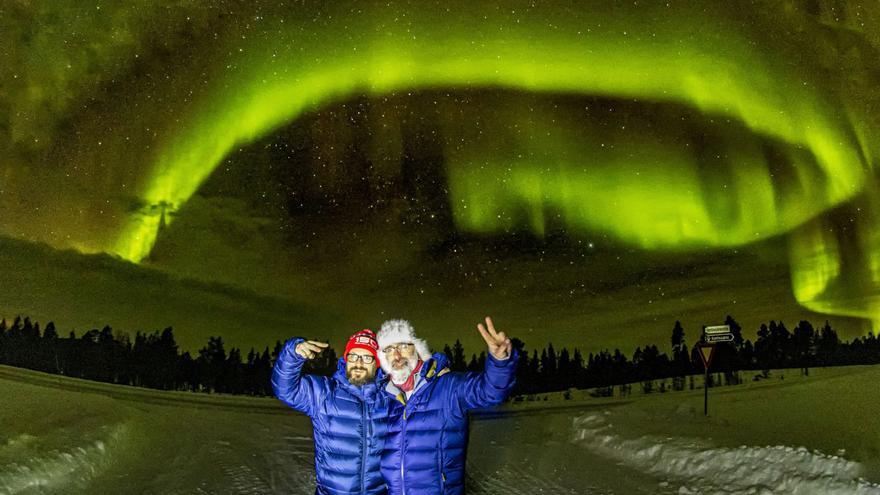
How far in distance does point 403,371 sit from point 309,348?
62 centimetres

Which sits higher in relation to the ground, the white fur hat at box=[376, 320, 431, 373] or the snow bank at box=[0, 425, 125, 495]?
the white fur hat at box=[376, 320, 431, 373]

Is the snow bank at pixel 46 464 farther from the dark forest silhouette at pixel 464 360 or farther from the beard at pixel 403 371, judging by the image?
the dark forest silhouette at pixel 464 360

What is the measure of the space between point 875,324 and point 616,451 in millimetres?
12892

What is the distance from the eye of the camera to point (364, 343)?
144 inches

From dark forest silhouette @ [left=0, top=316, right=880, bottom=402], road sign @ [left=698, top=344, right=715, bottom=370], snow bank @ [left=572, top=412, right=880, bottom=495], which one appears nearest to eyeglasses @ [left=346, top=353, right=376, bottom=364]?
snow bank @ [left=572, top=412, right=880, bottom=495]

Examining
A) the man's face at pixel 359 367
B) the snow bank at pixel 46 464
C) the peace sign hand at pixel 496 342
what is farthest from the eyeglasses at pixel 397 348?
the snow bank at pixel 46 464

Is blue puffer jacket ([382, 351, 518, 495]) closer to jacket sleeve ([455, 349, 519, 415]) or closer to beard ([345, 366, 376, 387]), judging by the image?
jacket sleeve ([455, 349, 519, 415])

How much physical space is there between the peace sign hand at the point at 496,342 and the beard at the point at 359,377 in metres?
0.80

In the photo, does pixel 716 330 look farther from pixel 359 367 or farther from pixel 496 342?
pixel 359 367

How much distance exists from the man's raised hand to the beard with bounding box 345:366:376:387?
9.1 inches

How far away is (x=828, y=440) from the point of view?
7699mm

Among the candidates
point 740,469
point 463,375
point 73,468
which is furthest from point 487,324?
point 73,468

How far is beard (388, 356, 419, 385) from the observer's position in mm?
3699

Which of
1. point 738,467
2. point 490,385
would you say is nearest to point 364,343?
point 490,385
